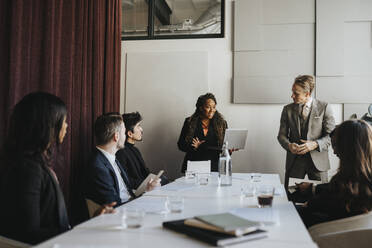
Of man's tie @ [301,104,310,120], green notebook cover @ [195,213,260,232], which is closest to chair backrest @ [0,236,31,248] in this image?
green notebook cover @ [195,213,260,232]

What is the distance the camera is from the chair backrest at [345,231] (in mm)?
1635

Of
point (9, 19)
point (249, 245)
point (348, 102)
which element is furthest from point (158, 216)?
point (348, 102)

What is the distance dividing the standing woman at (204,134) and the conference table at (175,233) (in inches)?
73.7

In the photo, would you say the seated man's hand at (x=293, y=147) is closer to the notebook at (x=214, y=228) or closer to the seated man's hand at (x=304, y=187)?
the seated man's hand at (x=304, y=187)

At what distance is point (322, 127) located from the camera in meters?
4.08

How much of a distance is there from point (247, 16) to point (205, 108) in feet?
4.91

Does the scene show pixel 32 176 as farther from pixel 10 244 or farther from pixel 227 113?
pixel 227 113

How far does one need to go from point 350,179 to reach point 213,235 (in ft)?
3.23

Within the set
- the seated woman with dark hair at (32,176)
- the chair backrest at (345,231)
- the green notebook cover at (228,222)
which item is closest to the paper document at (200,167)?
the chair backrest at (345,231)

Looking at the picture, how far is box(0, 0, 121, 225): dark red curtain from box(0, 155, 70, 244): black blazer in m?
0.94

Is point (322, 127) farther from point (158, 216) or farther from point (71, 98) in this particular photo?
point (158, 216)

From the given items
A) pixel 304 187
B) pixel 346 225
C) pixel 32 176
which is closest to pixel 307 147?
pixel 304 187

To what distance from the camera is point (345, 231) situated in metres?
1.67

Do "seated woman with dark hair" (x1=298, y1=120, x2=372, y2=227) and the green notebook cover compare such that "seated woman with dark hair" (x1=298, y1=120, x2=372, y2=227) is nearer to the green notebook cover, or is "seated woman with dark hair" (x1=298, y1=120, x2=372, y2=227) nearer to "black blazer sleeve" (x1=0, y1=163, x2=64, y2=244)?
the green notebook cover
